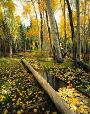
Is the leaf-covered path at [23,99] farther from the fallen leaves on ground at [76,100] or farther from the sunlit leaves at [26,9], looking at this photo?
the sunlit leaves at [26,9]

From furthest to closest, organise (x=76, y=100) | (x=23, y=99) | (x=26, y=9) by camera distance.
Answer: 1. (x=26, y=9)
2. (x=23, y=99)
3. (x=76, y=100)

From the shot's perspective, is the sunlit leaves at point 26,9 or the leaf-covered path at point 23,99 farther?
the sunlit leaves at point 26,9

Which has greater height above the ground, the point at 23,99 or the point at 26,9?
the point at 26,9

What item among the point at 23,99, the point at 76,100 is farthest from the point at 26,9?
the point at 76,100

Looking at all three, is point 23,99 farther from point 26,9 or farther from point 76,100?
point 26,9

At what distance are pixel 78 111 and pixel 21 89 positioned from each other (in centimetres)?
270

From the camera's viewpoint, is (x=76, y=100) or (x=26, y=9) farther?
(x=26, y=9)

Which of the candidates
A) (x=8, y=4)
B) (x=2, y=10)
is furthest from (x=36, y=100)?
(x=2, y=10)

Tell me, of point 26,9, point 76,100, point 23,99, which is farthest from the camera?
point 26,9

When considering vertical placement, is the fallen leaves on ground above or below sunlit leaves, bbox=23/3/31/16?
below

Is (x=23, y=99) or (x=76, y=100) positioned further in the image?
(x=23, y=99)

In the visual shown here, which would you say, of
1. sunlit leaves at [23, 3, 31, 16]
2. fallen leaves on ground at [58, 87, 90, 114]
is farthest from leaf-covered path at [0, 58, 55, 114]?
sunlit leaves at [23, 3, 31, 16]

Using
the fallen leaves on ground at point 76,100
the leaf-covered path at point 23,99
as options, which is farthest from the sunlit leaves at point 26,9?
the fallen leaves on ground at point 76,100

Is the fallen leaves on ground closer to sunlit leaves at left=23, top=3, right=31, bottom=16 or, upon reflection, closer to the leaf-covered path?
the leaf-covered path
